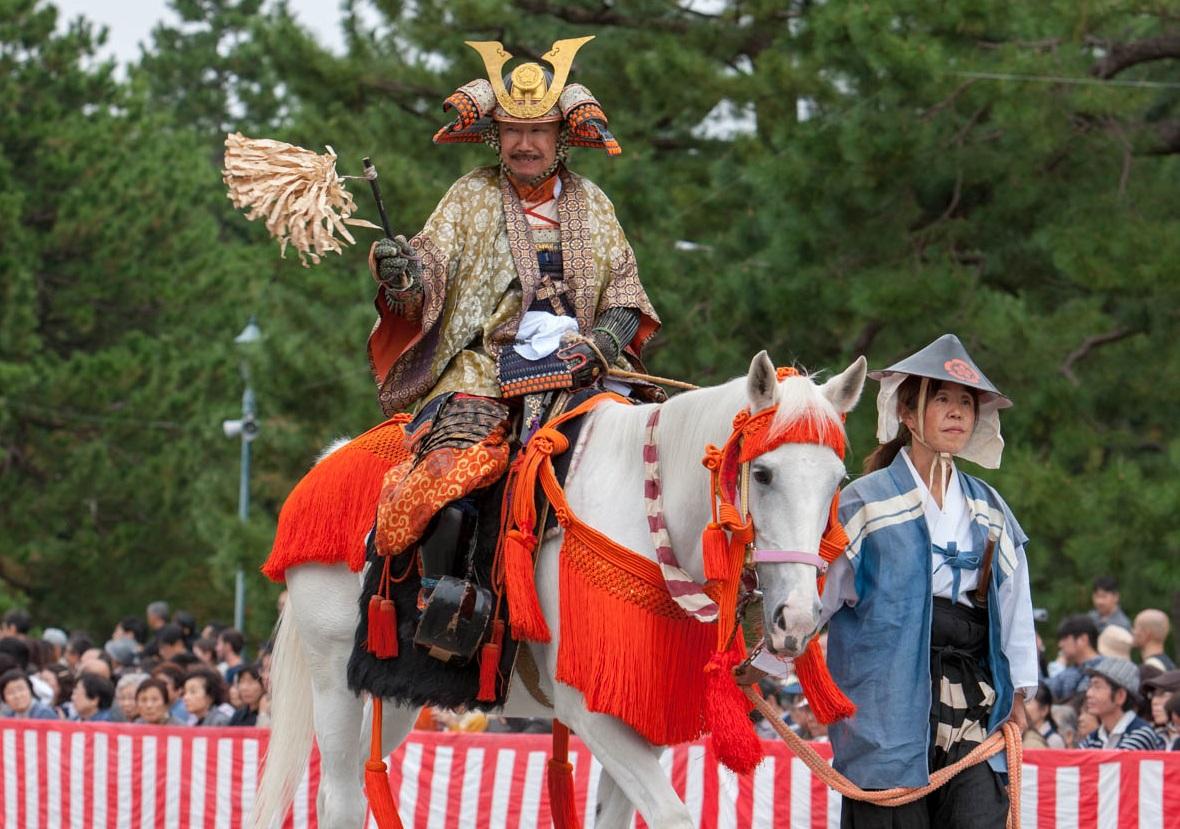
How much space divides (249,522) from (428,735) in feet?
42.9

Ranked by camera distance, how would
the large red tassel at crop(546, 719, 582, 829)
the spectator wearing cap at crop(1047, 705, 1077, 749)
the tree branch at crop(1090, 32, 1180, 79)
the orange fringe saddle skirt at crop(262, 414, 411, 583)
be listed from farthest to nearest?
the tree branch at crop(1090, 32, 1180, 79) → the spectator wearing cap at crop(1047, 705, 1077, 749) → the orange fringe saddle skirt at crop(262, 414, 411, 583) → the large red tassel at crop(546, 719, 582, 829)

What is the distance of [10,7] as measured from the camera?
30.8 metres

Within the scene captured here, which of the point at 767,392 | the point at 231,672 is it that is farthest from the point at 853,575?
the point at 231,672

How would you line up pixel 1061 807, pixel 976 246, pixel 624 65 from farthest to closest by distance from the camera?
pixel 624 65 → pixel 976 246 → pixel 1061 807

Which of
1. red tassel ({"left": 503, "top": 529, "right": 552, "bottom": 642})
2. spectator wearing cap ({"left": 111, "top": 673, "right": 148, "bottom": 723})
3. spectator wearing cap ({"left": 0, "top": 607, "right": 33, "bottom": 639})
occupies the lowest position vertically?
spectator wearing cap ({"left": 0, "top": 607, "right": 33, "bottom": 639})

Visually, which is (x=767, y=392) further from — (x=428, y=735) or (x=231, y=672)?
(x=231, y=672)

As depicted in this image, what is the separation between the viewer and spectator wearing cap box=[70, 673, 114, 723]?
1173 cm

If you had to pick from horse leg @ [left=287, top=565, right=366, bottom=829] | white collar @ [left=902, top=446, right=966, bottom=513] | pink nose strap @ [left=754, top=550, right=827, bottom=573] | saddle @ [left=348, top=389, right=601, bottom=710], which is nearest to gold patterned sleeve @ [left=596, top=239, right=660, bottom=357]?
saddle @ [left=348, top=389, right=601, bottom=710]

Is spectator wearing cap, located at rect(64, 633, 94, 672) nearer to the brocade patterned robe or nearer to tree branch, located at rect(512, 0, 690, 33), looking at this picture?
tree branch, located at rect(512, 0, 690, 33)

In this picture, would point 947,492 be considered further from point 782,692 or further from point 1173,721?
point 782,692

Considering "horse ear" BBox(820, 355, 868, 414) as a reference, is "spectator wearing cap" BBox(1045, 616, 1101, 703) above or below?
below

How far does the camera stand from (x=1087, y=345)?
1485 cm

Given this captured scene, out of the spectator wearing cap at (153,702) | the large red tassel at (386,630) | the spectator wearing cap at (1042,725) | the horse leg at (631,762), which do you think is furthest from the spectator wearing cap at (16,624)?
the horse leg at (631,762)

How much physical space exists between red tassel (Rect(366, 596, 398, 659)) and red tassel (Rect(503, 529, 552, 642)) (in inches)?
23.2
